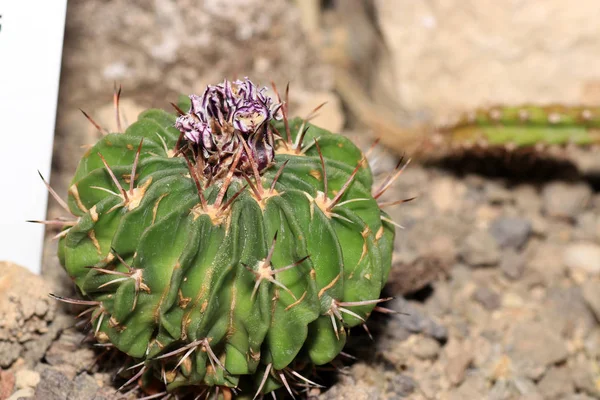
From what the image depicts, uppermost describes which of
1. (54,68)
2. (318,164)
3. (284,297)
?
(54,68)

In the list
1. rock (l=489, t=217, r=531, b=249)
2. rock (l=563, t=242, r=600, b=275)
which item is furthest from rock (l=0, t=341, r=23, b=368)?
rock (l=563, t=242, r=600, b=275)

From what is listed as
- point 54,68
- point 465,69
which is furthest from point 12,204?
point 465,69

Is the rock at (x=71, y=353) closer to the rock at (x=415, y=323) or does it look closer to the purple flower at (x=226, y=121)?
the purple flower at (x=226, y=121)

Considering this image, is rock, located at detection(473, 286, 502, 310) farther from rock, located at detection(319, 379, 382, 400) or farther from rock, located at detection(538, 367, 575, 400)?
rock, located at detection(319, 379, 382, 400)

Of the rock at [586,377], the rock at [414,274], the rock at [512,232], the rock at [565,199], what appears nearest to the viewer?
the rock at [586,377]

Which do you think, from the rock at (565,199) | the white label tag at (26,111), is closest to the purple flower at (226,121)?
the white label tag at (26,111)

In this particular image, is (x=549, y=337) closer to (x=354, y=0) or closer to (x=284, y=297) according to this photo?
(x=284, y=297)

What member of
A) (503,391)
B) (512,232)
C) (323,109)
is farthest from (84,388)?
(512,232)
